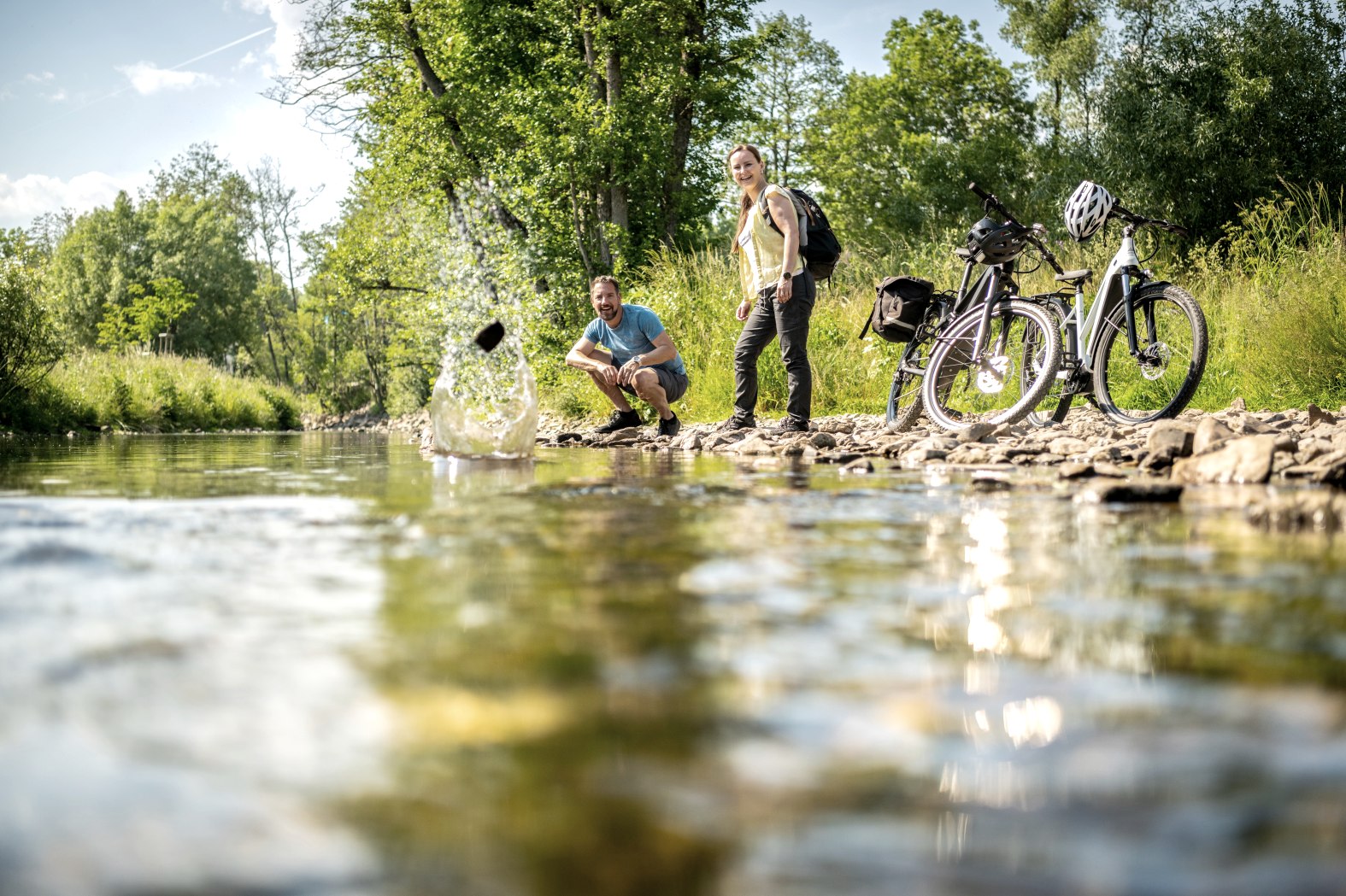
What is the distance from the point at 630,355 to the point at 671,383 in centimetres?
48

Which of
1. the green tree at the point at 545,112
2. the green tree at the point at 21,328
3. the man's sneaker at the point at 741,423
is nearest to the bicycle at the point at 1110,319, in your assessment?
the man's sneaker at the point at 741,423

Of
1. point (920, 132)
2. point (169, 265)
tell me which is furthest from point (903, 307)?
point (169, 265)

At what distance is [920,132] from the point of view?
144 ft

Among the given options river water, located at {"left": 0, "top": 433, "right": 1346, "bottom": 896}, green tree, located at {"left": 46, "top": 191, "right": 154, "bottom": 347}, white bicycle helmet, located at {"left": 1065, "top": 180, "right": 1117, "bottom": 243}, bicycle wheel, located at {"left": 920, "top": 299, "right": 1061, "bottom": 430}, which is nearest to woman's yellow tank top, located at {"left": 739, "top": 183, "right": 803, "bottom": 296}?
bicycle wheel, located at {"left": 920, "top": 299, "right": 1061, "bottom": 430}

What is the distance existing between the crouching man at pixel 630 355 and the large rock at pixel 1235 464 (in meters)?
5.33

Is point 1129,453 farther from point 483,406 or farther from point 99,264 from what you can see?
point 99,264

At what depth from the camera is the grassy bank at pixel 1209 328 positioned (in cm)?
883

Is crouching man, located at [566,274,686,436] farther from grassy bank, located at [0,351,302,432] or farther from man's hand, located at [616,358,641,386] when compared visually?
grassy bank, located at [0,351,302,432]

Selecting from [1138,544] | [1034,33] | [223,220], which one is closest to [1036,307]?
[1138,544]

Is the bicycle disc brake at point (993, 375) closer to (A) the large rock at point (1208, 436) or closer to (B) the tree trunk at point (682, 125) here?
(A) the large rock at point (1208, 436)

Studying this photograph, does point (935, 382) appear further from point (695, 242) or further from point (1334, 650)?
point (695, 242)

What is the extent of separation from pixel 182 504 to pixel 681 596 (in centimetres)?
287

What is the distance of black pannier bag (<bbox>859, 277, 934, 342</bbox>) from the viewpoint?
8.66m

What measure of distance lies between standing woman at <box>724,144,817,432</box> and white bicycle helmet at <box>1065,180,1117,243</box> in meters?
2.06
